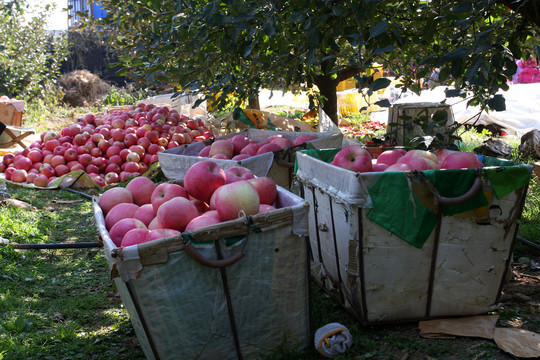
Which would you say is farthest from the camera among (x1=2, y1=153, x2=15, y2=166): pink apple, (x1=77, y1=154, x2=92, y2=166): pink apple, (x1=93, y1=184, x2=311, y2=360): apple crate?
(x1=2, y1=153, x2=15, y2=166): pink apple

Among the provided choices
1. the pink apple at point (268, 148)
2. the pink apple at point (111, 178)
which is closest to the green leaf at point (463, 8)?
the pink apple at point (268, 148)

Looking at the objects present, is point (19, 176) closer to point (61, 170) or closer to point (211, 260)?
point (61, 170)

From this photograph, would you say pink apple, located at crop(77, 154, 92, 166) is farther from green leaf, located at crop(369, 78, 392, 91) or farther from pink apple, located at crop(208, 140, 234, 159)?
green leaf, located at crop(369, 78, 392, 91)

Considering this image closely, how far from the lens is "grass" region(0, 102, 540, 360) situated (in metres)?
2.22

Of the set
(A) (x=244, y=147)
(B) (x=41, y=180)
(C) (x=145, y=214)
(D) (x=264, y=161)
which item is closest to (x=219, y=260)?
(C) (x=145, y=214)

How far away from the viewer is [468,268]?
236 cm

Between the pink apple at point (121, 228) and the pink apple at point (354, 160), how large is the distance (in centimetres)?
118

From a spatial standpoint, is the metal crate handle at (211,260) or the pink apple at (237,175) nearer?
the metal crate handle at (211,260)

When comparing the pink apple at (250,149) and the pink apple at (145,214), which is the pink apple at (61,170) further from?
the pink apple at (145,214)

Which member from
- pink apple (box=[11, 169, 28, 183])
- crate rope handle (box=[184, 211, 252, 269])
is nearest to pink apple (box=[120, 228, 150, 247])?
crate rope handle (box=[184, 211, 252, 269])

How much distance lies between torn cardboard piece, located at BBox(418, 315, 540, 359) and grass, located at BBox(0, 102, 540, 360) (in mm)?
39

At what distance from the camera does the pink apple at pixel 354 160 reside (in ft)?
8.48

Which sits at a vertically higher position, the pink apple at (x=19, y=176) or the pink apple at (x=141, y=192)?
the pink apple at (x=141, y=192)

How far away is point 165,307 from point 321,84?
218 inches
